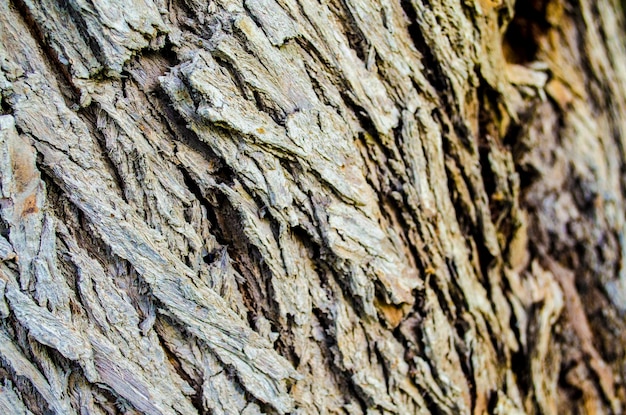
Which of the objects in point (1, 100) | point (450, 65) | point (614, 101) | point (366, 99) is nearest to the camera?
point (1, 100)

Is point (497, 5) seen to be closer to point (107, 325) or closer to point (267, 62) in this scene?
point (267, 62)

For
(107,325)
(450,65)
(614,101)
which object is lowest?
(107,325)

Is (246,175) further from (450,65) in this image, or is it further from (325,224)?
(450,65)

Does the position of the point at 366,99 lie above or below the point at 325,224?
above

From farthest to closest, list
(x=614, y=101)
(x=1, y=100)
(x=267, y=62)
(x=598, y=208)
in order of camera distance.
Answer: (x=614, y=101), (x=598, y=208), (x=267, y=62), (x=1, y=100)

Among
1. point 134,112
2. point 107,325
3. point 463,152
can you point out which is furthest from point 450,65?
point 107,325

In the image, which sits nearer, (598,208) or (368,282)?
(368,282)
